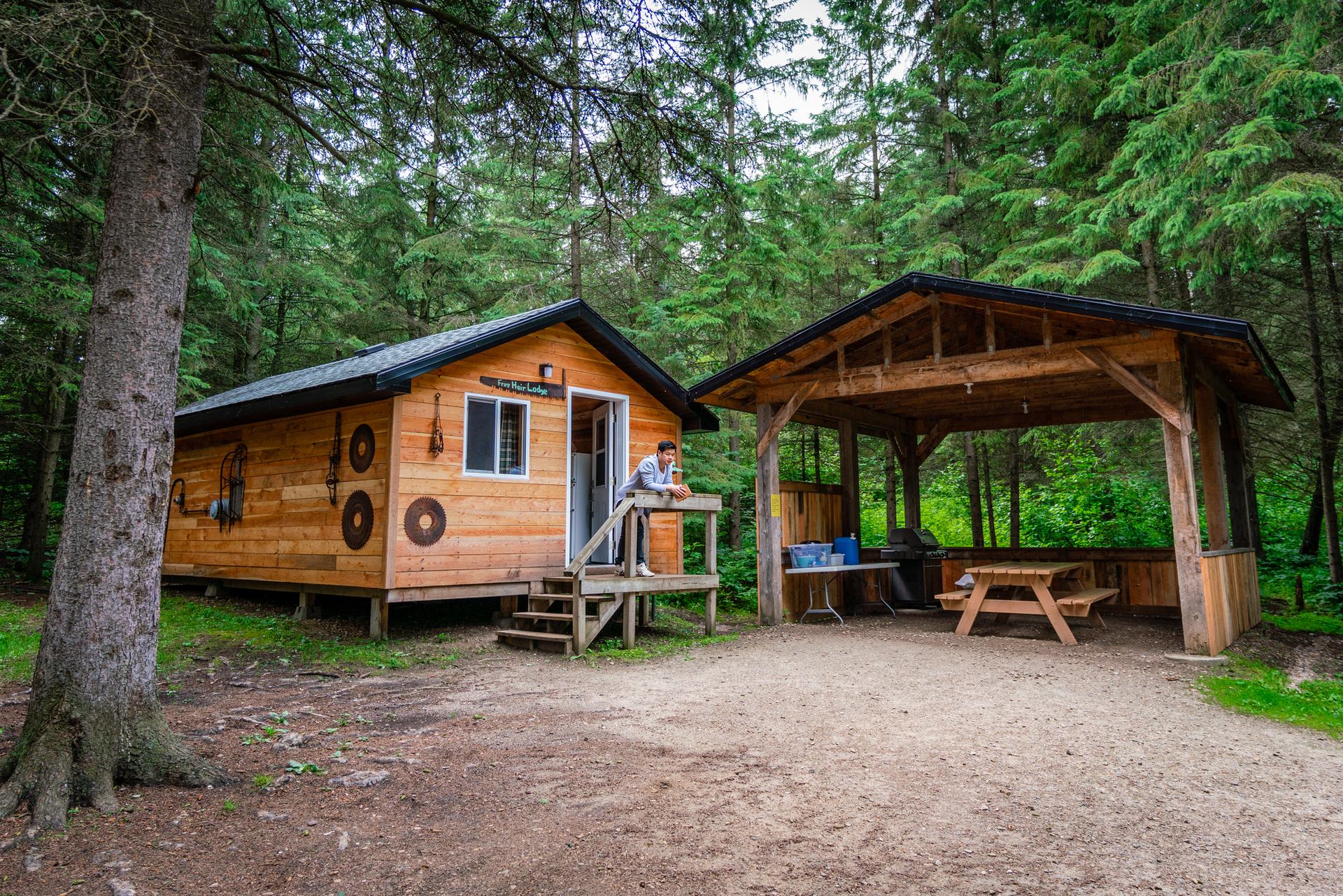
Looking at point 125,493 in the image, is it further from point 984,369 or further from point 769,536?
point 984,369

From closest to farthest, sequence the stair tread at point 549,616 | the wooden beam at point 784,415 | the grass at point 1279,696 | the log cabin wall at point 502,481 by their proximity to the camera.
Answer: the grass at point 1279,696, the stair tread at point 549,616, the log cabin wall at point 502,481, the wooden beam at point 784,415

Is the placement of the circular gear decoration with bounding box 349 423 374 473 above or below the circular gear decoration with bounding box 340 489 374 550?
above

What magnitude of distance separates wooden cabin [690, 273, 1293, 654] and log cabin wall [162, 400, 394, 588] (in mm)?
4414

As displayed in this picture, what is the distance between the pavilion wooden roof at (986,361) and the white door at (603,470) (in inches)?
49.9

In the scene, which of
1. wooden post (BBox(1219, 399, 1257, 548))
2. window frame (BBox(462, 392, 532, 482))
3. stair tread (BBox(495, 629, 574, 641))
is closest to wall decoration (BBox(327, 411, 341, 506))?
window frame (BBox(462, 392, 532, 482))

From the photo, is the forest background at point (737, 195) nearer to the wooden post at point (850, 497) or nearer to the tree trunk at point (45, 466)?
the tree trunk at point (45, 466)

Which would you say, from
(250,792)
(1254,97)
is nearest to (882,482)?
(1254,97)

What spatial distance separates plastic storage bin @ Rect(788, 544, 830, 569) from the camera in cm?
1051

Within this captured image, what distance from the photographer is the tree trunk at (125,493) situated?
361 centimetres

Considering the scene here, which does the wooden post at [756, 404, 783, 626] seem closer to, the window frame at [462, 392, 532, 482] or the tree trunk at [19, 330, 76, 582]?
the window frame at [462, 392, 532, 482]

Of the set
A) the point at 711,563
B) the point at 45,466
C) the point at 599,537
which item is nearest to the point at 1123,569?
the point at 711,563

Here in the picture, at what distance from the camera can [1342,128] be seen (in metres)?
11.1

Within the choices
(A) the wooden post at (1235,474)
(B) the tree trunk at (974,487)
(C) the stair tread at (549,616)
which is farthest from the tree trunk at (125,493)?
(B) the tree trunk at (974,487)

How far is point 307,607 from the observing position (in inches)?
392
